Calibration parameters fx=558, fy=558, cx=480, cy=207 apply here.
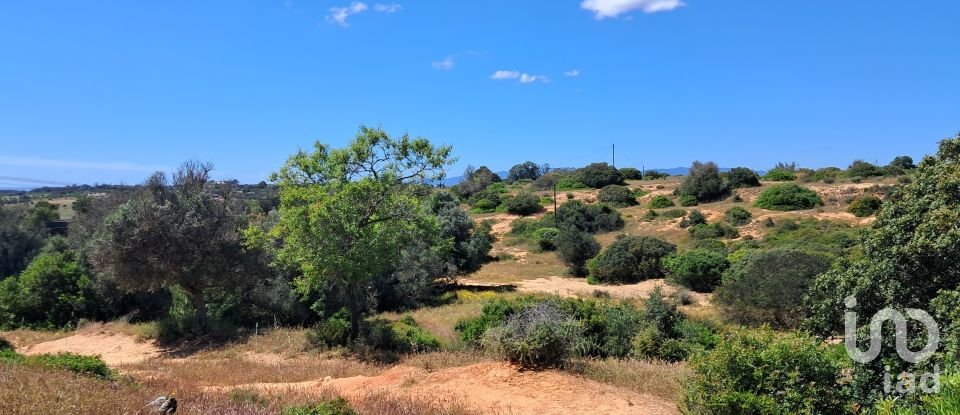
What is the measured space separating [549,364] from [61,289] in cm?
2274

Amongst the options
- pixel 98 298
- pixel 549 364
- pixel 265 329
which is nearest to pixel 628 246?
pixel 265 329

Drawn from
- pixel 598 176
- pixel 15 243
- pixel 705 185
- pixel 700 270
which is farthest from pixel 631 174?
pixel 15 243

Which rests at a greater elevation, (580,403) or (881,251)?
(881,251)

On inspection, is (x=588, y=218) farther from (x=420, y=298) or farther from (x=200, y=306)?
(x=200, y=306)

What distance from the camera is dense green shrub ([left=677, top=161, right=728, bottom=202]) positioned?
177 feet

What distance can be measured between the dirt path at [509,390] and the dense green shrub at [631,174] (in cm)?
7011

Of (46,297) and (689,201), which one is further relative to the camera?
(689,201)

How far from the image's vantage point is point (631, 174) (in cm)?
7931

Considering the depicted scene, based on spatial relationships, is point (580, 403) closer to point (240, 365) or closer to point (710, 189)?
point (240, 365)

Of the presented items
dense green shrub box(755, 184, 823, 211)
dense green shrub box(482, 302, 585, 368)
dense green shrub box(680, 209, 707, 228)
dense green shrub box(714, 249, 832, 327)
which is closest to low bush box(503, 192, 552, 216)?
dense green shrub box(680, 209, 707, 228)

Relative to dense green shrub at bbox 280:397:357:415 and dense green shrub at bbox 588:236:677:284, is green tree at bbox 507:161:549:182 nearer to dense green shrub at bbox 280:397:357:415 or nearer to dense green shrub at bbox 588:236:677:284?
dense green shrub at bbox 588:236:677:284

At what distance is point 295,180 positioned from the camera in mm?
16375

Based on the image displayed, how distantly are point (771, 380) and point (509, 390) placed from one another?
4286 millimetres

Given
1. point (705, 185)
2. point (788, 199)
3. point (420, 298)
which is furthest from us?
point (705, 185)
